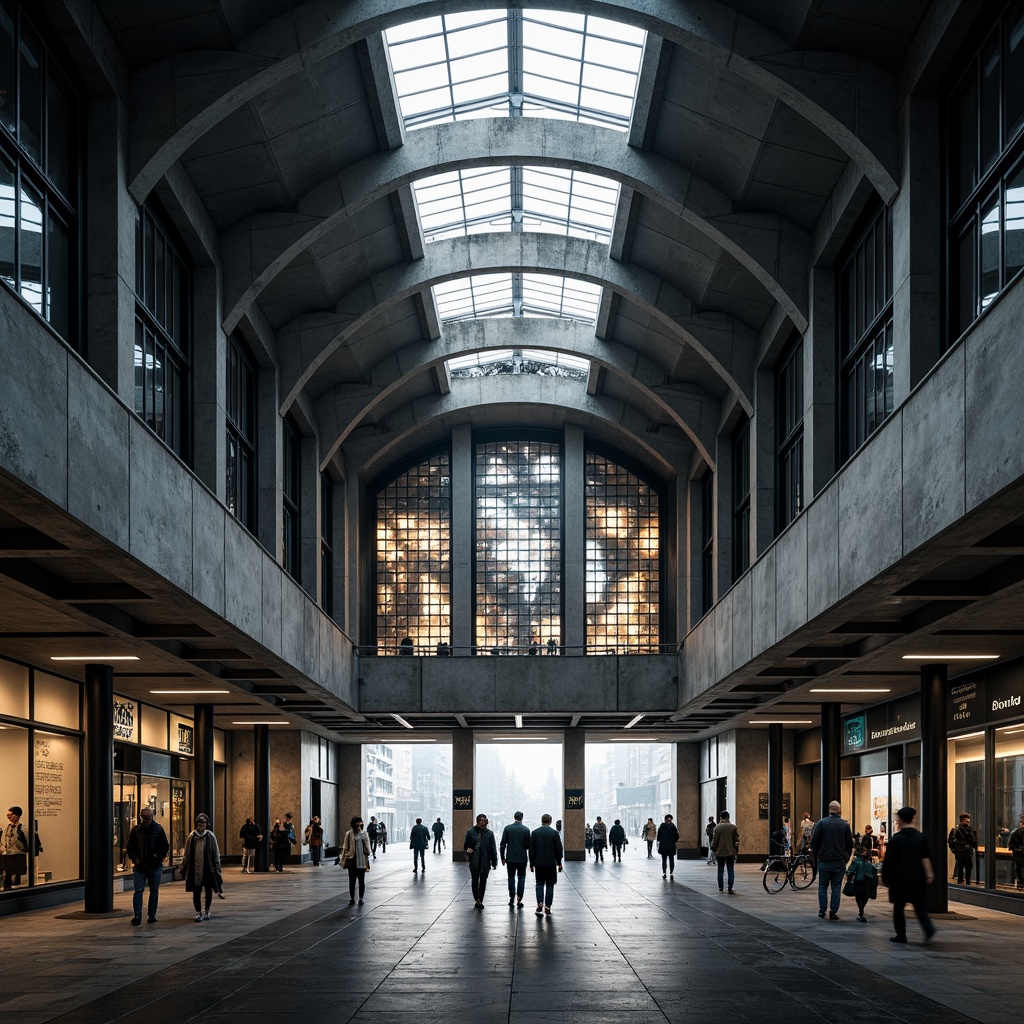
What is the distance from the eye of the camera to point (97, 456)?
13.8m

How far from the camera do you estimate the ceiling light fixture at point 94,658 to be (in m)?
22.3

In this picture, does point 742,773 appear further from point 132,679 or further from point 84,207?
point 84,207

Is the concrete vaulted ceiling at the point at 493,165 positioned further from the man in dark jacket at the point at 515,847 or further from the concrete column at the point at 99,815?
the man in dark jacket at the point at 515,847

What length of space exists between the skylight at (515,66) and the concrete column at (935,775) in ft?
40.5

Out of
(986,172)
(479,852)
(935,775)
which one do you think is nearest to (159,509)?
(479,852)

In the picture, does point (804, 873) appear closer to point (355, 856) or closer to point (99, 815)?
point (355, 856)

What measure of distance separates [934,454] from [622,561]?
3486 cm

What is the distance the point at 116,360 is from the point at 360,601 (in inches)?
1137

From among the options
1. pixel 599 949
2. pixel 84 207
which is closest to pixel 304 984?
pixel 599 949

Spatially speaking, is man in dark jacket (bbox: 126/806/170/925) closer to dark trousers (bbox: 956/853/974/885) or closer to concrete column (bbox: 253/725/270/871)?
dark trousers (bbox: 956/853/974/885)

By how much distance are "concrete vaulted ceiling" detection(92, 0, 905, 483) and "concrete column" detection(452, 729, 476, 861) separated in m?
12.5

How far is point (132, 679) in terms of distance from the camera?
2661 cm

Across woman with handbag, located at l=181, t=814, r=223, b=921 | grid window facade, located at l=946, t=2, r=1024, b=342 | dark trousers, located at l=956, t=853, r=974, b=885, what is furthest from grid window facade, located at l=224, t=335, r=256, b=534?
dark trousers, located at l=956, t=853, r=974, b=885

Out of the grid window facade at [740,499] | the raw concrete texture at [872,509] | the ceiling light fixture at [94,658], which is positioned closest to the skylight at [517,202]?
the grid window facade at [740,499]
